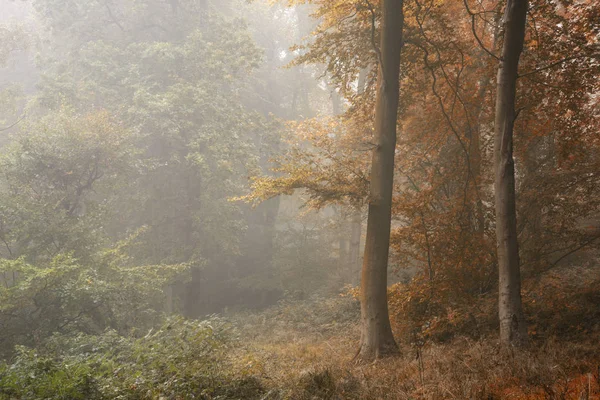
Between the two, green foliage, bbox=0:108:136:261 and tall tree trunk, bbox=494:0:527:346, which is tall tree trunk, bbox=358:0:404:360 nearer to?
tall tree trunk, bbox=494:0:527:346

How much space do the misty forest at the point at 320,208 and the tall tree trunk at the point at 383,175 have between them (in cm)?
4

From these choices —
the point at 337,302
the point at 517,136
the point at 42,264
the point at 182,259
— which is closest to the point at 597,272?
the point at 517,136

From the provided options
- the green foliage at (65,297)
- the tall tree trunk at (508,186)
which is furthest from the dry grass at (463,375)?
the green foliage at (65,297)

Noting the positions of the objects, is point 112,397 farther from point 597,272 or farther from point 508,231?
point 597,272

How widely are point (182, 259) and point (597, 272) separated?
15430mm

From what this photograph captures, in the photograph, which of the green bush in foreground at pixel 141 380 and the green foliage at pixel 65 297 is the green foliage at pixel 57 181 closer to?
the green foliage at pixel 65 297

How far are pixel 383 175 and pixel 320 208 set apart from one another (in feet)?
6.89

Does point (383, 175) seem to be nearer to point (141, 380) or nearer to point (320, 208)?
point (320, 208)

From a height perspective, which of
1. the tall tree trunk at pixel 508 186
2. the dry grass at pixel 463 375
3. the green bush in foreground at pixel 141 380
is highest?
the tall tree trunk at pixel 508 186

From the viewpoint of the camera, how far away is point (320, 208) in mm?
8922

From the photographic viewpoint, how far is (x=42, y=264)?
11406 mm

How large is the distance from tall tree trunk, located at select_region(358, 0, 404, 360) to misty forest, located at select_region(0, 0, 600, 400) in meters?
0.04

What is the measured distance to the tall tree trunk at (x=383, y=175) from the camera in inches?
273

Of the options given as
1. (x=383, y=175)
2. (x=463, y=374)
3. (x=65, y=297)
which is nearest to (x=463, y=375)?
(x=463, y=374)
